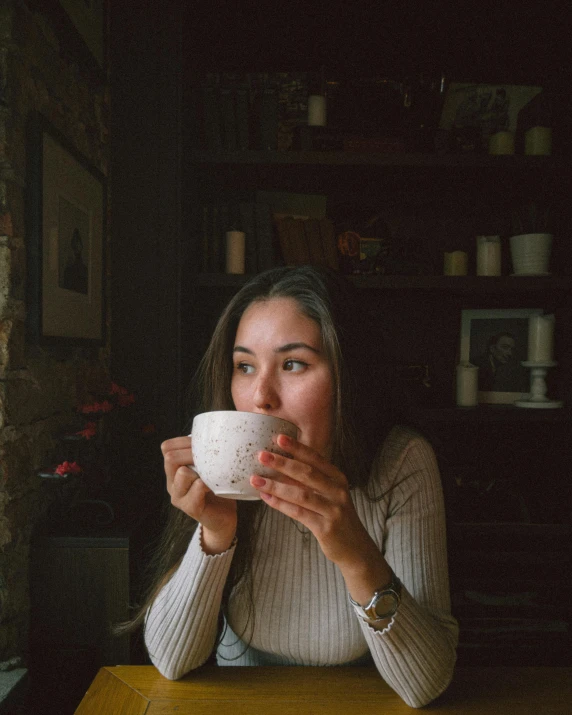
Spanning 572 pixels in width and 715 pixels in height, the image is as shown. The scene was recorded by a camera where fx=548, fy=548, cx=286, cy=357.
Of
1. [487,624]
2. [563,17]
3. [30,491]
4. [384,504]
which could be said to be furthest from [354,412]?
[563,17]

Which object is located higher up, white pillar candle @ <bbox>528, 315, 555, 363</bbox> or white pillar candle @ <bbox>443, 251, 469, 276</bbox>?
white pillar candle @ <bbox>443, 251, 469, 276</bbox>

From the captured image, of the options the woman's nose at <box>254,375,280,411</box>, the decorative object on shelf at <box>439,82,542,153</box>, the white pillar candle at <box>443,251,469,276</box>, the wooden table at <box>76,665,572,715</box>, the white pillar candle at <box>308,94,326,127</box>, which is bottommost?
the wooden table at <box>76,665,572,715</box>

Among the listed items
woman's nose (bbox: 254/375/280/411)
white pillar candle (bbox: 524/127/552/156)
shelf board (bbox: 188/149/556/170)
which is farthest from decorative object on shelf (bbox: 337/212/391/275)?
woman's nose (bbox: 254/375/280/411)

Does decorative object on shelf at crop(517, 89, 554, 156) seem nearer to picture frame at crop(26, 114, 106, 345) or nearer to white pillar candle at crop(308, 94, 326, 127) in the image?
white pillar candle at crop(308, 94, 326, 127)

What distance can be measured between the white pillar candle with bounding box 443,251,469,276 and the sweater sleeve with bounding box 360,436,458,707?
1.26 meters

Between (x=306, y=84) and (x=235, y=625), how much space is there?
201 cm

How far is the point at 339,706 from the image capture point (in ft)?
2.30

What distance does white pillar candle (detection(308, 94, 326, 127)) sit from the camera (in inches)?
83.8

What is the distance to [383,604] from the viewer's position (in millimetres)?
768

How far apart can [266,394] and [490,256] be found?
63.2 inches

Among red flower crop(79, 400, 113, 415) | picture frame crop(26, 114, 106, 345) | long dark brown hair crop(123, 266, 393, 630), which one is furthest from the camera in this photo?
red flower crop(79, 400, 113, 415)

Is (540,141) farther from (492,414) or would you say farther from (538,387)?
(492,414)

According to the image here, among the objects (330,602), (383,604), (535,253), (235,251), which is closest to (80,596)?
(330,602)

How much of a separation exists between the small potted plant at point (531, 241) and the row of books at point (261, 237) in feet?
2.35
